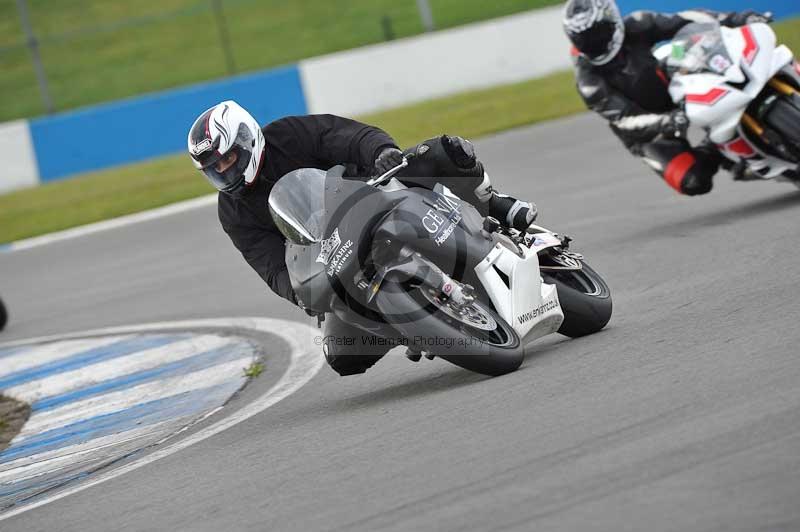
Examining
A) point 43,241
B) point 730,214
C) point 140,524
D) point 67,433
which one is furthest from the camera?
point 43,241

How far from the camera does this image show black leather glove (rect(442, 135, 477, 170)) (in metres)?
6.46

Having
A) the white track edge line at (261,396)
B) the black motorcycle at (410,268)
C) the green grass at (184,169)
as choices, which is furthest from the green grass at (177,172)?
the black motorcycle at (410,268)

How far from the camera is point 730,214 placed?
31.6ft

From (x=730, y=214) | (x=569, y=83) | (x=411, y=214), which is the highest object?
(x=411, y=214)

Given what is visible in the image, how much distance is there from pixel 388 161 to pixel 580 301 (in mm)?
1247

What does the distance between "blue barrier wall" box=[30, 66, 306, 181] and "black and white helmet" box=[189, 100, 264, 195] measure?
13.6m

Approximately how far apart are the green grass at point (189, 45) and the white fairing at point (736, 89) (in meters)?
13.8

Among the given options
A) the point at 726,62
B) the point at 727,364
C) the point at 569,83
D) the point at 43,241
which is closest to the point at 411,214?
the point at 727,364

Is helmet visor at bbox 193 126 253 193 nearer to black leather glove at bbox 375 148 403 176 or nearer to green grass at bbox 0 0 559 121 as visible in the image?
black leather glove at bbox 375 148 403 176

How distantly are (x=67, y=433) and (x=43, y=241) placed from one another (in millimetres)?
9144

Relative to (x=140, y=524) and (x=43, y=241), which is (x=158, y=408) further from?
(x=43, y=241)

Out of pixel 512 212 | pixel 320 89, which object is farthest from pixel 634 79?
pixel 320 89

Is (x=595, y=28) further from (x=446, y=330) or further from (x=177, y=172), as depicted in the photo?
(x=177, y=172)

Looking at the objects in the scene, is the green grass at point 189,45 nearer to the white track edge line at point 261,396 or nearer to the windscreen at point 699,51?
the white track edge line at point 261,396
